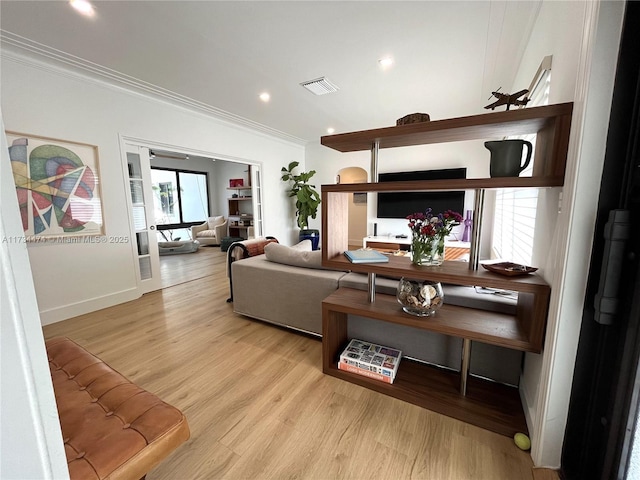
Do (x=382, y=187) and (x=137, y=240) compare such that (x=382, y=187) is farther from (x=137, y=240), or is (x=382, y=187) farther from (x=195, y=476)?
(x=137, y=240)

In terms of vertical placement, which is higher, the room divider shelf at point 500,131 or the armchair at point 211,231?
the room divider shelf at point 500,131

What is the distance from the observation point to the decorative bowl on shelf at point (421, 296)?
1473mm

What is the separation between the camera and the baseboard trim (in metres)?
2.59

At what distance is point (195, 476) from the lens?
3.77 feet

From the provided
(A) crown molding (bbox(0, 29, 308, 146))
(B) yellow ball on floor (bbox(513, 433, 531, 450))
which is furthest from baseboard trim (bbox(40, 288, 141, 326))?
(B) yellow ball on floor (bbox(513, 433, 531, 450))

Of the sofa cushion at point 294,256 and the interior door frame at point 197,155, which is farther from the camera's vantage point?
the interior door frame at point 197,155

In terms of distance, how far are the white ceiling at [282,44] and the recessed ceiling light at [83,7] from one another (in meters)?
0.05

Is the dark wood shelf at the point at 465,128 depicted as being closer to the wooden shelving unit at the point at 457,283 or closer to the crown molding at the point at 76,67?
the wooden shelving unit at the point at 457,283

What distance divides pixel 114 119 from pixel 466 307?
400 cm

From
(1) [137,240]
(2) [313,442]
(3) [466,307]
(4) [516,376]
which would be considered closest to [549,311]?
(3) [466,307]

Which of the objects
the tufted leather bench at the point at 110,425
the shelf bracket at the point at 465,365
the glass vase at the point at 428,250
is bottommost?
the shelf bracket at the point at 465,365

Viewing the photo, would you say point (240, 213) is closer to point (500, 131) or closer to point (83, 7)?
point (83, 7)

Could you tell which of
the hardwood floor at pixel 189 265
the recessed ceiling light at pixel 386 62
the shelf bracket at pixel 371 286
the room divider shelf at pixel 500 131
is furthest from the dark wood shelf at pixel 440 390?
the hardwood floor at pixel 189 265

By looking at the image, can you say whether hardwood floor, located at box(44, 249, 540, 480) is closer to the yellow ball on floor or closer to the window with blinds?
the yellow ball on floor
